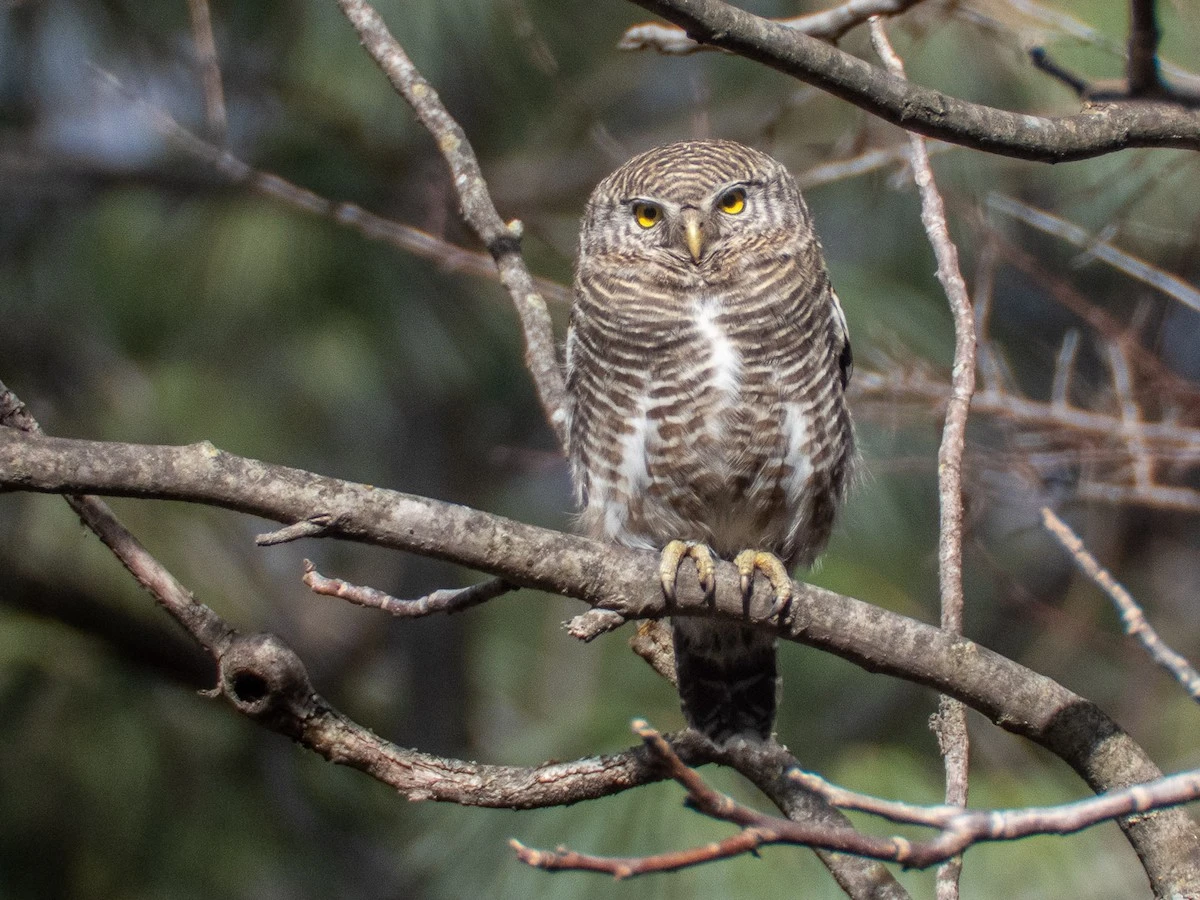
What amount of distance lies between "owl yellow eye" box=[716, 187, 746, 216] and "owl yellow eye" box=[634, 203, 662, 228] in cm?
16

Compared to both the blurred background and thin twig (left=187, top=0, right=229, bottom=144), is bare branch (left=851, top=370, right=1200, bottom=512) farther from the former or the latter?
thin twig (left=187, top=0, right=229, bottom=144)

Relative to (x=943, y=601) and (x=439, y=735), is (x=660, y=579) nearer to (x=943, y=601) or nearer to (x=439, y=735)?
(x=943, y=601)

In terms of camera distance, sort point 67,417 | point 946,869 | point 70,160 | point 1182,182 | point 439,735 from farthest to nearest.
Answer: point 439,735 < point 70,160 < point 67,417 < point 1182,182 < point 946,869

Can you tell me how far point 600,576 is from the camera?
1963 millimetres

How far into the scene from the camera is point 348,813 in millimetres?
5398

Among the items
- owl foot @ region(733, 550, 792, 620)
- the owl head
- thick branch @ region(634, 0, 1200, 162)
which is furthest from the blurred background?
thick branch @ region(634, 0, 1200, 162)

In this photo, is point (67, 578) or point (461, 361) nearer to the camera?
point (67, 578)

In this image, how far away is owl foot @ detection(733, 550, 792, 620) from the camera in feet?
6.87

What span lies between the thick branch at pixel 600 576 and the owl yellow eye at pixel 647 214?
4.19 ft

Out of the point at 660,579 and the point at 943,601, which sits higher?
the point at 943,601

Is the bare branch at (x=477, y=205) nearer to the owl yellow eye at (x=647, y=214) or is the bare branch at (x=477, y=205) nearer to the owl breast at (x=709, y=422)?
the owl breast at (x=709, y=422)

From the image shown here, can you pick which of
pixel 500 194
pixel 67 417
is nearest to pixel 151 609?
pixel 67 417

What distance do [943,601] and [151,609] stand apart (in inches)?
143

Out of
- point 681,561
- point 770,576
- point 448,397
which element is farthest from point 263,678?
point 448,397
